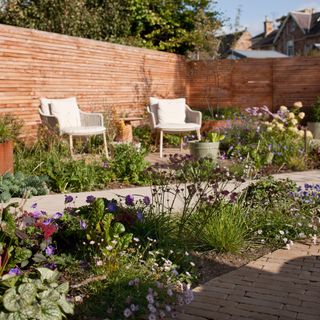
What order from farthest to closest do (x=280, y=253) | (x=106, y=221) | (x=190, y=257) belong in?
(x=280, y=253), (x=190, y=257), (x=106, y=221)

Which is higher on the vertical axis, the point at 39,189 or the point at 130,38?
the point at 130,38

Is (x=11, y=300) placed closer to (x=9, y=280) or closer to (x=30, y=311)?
(x=30, y=311)

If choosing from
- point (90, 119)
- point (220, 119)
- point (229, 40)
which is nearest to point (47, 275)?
point (90, 119)

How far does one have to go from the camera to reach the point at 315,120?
39.7ft

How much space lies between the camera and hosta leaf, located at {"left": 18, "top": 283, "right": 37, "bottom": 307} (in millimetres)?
1898

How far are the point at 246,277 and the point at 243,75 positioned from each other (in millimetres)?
11124

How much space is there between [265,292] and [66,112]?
19.8 feet

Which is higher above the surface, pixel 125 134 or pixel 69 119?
pixel 69 119

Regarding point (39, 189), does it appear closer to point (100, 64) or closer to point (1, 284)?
point (1, 284)

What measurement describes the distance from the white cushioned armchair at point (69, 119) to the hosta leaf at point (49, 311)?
5318 mm

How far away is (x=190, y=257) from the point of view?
295cm

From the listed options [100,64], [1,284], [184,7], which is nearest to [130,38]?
[184,7]

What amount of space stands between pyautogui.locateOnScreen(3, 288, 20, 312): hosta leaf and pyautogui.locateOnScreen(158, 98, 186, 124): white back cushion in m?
7.59

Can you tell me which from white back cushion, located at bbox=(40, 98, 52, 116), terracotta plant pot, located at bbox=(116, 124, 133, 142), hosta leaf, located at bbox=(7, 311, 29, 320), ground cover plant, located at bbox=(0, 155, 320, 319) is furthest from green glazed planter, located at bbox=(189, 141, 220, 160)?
hosta leaf, located at bbox=(7, 311, 29, 320)
